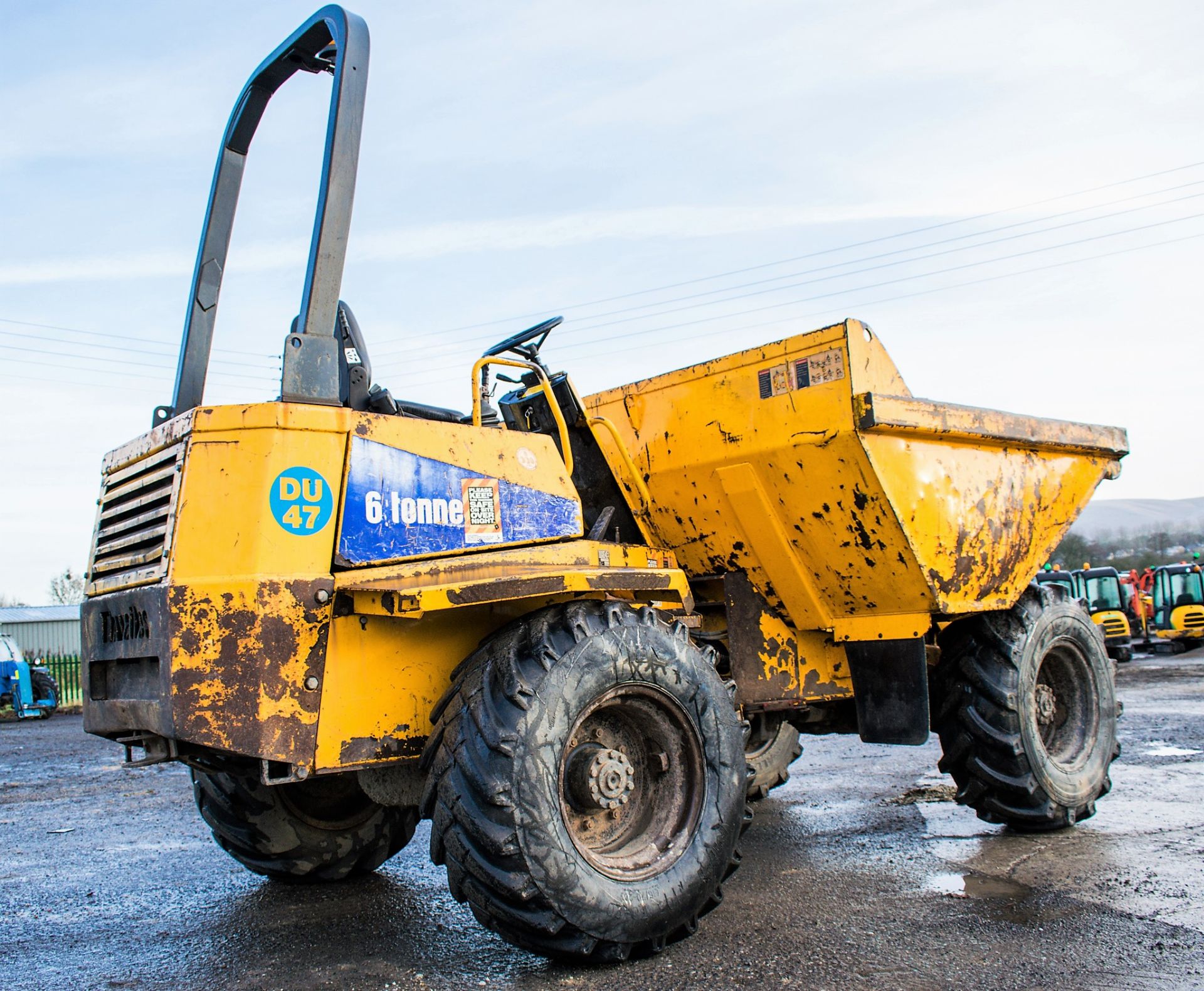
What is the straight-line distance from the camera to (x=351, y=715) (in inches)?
144

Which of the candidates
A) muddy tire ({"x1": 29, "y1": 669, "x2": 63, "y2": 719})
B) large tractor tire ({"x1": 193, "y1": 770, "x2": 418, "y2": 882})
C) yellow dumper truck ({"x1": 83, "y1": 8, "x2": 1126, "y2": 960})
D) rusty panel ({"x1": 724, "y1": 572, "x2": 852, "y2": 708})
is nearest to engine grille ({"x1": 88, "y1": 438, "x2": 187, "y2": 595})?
yellow dumper truck ({"x1": 83, "y1": 8, "x2": 1126, "y2": 960})

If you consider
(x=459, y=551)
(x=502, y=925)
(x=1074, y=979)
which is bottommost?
(x=1074, y=979)

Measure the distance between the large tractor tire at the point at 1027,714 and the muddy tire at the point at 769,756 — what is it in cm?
92

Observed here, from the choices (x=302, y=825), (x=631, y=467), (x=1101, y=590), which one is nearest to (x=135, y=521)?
(x=302, y=825)

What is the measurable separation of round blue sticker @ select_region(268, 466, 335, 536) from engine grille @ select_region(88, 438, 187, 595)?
0.37 m

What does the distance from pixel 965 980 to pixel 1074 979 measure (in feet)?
1.15

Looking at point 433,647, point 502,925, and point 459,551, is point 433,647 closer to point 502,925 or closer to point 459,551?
point 459,551

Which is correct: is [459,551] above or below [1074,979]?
above

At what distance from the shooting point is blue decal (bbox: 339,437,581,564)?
362 cm

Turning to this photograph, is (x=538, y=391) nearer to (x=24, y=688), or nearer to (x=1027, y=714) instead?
(x=1027, y=714)

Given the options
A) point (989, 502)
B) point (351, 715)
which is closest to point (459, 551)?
point (351, 715)

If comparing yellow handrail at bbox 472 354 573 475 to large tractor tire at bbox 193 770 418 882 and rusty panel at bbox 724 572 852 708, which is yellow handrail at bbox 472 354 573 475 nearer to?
rusty panel at bbox 724 572 852 708

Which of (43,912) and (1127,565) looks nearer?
(43,912)

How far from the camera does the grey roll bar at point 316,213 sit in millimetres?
3688
